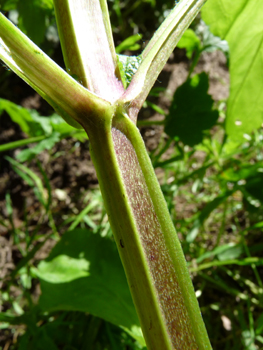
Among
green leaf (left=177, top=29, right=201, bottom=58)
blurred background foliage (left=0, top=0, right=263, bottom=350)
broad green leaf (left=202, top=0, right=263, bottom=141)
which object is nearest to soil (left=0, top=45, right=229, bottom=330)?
blurred background foliage (left=0, top=0, right=263, bottom=350)

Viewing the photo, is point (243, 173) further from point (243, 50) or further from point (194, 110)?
point (243, 50)

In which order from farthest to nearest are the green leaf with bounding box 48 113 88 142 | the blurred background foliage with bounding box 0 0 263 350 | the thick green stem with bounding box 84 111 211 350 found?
the green leaf with bounding box 48 113 88 142
the blurred background foliage with bounding box 0 0 263 350
the thick green stem with bounding box 84 111 211 350

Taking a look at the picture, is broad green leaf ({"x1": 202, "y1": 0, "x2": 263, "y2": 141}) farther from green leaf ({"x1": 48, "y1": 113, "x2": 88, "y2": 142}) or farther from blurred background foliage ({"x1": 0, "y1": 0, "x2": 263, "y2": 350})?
green leaf ({"x1": 48, "y1": 113, "x2": 88, "y2": 142})

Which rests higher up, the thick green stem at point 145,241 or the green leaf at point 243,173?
the green leaf at point 243,173

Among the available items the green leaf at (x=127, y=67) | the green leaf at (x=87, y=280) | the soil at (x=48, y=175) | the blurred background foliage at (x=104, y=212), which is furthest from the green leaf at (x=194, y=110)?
the green leaf at (x=127, y=67)

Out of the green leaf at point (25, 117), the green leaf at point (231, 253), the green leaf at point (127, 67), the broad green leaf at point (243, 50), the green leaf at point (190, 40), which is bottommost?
the green leaf at point (231, 253)

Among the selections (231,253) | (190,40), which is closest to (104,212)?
(231,253)

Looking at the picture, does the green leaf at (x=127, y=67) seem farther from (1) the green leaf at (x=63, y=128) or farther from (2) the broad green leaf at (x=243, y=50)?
(1) the green leaf at (x=63, y=128)
